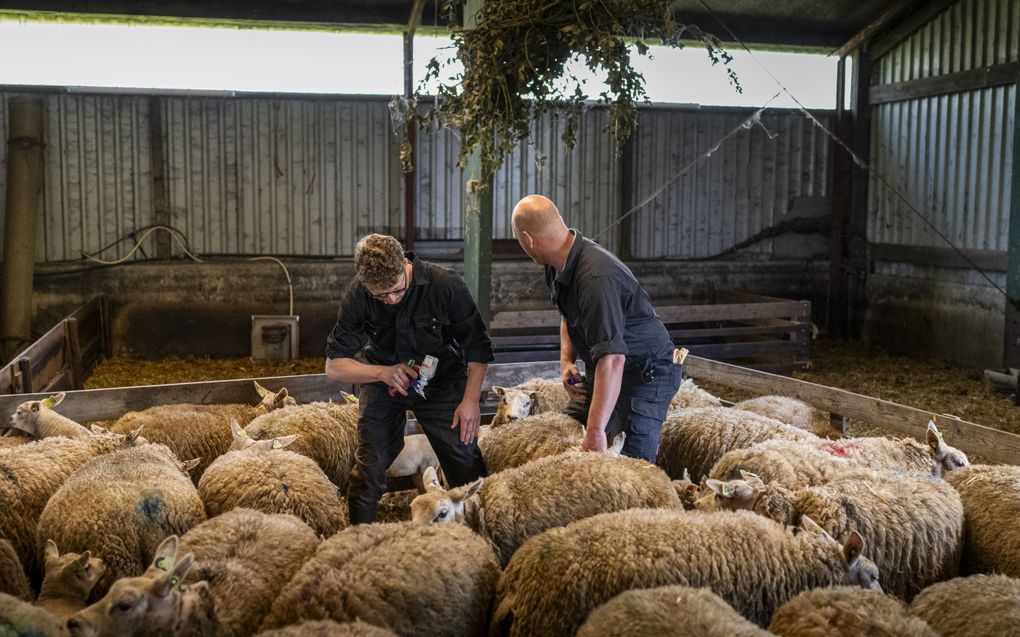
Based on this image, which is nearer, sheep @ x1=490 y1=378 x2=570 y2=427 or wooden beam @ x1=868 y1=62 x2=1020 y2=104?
sheep @ x1=490 y1=378 x2=570 y2=427

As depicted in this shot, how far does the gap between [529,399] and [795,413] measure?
6.53 feet

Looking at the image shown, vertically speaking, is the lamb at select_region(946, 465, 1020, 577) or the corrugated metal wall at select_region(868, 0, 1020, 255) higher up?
the corrugated metal wall at select_region(868, 0, 1020, 255)

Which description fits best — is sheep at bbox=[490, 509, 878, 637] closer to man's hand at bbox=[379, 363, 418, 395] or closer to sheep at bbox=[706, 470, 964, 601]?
sheep at bbox=[706, 470, 964, 601]

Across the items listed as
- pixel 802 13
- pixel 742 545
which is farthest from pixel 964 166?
pixel 742 545

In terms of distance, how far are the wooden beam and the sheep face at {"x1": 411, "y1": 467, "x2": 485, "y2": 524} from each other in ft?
32.0

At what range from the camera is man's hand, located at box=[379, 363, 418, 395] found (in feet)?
15.9

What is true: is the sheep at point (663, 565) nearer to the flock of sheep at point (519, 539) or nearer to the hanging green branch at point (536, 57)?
the flock of sheep at point (519, 539)

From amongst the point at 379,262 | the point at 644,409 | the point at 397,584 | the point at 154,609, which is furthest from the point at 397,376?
the point at 154,609

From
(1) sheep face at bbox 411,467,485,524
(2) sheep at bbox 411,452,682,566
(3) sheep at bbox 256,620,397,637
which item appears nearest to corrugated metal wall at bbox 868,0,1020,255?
(2) sheep at bbox 411,452,682,566

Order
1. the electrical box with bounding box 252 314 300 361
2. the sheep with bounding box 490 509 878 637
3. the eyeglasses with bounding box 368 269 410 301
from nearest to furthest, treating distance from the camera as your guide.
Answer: the sheep with bounding box 490 509 878 637 → the eyeglasses with bounding box 368 269 410 301 → the electrical box with bounding box 252 314 300 361

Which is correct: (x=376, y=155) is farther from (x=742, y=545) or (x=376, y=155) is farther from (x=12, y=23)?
(x=742, y=545)

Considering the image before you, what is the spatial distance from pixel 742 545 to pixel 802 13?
11196 millimetres

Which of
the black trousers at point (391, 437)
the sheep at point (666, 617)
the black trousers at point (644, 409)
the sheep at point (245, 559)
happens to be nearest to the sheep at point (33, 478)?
the sheep at point (245, 559)

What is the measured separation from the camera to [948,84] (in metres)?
12.3
